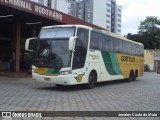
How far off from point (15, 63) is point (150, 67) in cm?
4957

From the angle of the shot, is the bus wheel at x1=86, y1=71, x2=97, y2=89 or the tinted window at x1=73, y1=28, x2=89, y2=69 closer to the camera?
the tinted window at x1=73, y1=28, x2=89, y2=69

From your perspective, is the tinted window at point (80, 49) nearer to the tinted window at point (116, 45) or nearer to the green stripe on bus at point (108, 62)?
the green stripe on bus at point (108, 62)

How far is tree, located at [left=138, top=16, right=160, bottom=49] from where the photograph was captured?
330 ft

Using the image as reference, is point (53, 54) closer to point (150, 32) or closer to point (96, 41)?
point (96, 41)

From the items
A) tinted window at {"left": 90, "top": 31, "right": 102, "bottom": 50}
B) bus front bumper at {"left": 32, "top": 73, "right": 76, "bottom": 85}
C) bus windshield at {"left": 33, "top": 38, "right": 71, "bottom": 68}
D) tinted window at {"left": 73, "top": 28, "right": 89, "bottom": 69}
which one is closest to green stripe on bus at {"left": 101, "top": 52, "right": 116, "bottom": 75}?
tinted window at {"left": 90, "top": 31, "right": 102, "bottom": 50}

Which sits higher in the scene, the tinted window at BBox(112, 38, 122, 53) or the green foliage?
the green foliage

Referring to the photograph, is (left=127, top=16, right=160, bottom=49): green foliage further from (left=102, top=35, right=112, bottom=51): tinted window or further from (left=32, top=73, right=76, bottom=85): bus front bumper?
(left=32, top=73, right=76, bottom=85): bus front bumper

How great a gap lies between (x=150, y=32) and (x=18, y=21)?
75145mm

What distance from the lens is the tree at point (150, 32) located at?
101m

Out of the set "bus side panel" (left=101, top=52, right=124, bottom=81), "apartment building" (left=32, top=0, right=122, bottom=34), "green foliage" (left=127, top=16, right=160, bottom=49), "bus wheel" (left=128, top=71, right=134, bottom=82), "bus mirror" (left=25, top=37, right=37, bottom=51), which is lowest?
"bus wheel" (left=128, top=71, right=134, bottom=82)

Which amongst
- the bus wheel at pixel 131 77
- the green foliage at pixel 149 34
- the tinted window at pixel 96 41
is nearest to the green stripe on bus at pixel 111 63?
the tinted window at pixel 96 41

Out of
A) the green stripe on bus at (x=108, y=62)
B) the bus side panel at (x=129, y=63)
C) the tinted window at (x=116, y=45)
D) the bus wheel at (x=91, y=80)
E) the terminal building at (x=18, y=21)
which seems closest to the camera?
the bus wheel at (x=91, y=80)

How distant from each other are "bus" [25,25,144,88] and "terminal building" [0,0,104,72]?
24.3 feet

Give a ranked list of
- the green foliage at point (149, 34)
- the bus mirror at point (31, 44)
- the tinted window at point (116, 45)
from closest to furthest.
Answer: the bus mirror at point (31, 44) < the tinted window at point (116, 45) < the green foliage at point (149, 34)
